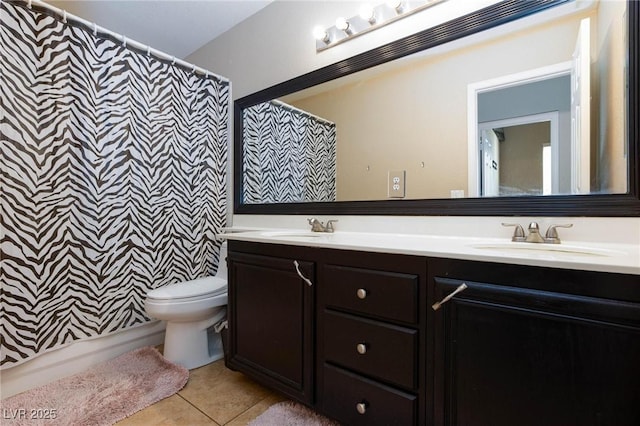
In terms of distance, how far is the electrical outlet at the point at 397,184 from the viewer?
153 cm

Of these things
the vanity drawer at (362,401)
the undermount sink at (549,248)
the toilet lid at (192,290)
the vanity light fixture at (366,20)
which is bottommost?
the vanity drawer at (362,401)

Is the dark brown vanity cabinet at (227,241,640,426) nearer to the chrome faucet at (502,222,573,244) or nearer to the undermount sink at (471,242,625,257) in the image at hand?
the undermount sink at (471,242,625,257)

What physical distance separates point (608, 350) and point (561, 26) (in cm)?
118

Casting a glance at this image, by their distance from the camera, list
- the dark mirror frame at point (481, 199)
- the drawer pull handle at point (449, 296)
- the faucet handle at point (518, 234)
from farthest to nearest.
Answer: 1. the faucet handle at point (518, 234)
2. the dark mirror frame at point (481, 199)
3. the drawer pull handle at point (449, 296)

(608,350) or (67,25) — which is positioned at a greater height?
(67,25)

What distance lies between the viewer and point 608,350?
728mm

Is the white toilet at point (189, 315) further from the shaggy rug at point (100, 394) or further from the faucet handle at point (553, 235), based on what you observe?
the faucet handle at point (553, 235)

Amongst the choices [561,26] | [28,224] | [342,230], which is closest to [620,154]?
[561,26]

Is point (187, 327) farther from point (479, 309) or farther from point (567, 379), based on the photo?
point (567, 379)

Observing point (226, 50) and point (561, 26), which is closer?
point (561, 26)

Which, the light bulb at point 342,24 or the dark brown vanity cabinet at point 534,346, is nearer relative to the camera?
the dark brown vanity cabinet at point 534,346

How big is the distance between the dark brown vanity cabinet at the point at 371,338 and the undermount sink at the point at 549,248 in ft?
1.25

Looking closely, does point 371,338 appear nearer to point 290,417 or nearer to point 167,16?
point 290,417

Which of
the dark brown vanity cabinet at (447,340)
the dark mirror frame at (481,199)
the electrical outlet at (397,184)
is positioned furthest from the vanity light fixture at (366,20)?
the dark brown vanity cabinet at (447,340)
